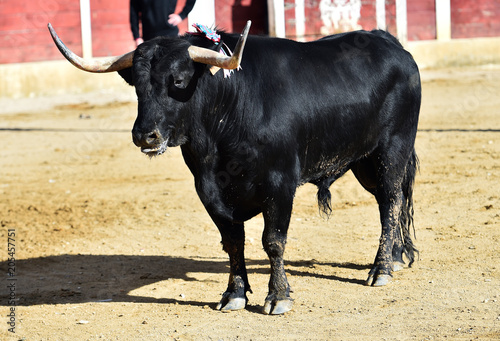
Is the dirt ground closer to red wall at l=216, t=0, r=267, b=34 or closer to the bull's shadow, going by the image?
the bull's shadow

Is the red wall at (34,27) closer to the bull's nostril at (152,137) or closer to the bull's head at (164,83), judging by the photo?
the bull's head at (164,83)

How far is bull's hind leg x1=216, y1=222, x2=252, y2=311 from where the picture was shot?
4.71 m

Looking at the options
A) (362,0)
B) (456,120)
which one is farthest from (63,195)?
(362,0)

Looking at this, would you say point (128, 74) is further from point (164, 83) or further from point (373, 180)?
point (373, 180)

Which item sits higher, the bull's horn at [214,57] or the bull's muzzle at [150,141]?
the bull's horn at [214,57]

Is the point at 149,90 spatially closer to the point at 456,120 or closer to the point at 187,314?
the point at 187,314

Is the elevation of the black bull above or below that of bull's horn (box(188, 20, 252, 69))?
below

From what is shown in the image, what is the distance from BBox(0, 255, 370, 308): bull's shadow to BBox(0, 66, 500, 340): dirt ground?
0.01 meters

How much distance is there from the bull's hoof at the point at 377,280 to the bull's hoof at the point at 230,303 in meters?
0.86

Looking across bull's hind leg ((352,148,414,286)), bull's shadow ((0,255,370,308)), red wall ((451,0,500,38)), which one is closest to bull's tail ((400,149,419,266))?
bull's hind leg ((352,148,414,286))

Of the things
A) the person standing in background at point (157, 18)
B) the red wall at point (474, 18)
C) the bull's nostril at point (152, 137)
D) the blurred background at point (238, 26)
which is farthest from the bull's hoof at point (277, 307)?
the red wall at point (474, 18)

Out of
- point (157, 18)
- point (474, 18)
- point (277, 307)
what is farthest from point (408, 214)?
point (474, 18)

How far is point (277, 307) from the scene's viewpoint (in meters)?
4.54

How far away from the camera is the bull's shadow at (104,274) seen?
509cm
